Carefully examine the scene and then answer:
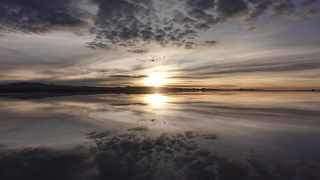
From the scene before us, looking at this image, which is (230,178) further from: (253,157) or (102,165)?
(102,165)

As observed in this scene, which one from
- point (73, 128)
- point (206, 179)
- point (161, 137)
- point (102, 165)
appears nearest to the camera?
point (206, 179)

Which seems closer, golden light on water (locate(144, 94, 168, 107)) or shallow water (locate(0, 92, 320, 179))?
shallow water (locate(0, 92, 320, 179))

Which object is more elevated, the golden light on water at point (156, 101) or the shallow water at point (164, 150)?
the shallow water at point (164, 150)

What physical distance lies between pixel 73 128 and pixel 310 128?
1201 cm

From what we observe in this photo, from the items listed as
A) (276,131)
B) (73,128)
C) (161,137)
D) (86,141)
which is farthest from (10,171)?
(276,131)

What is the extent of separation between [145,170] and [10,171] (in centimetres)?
352

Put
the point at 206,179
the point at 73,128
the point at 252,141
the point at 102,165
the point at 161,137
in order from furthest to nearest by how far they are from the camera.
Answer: the point at 73,128 < the point at 161,137 < the point at 252,141 < the point at 102,165 < the point at 206,179

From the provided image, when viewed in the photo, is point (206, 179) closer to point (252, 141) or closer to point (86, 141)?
point (252, 141)

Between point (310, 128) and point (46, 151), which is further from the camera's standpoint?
point (310, 128)

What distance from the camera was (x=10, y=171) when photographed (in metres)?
8.09

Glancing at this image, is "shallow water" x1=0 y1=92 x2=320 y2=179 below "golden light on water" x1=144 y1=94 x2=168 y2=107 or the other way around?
the other way around

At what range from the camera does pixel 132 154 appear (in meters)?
10.2

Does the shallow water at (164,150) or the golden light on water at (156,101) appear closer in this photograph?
the shallow water at (164,150)

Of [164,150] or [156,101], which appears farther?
[156,101]
